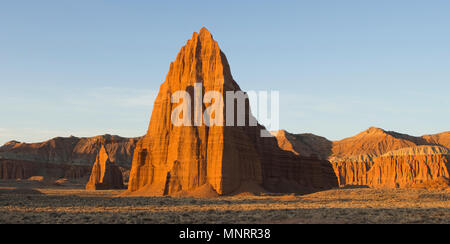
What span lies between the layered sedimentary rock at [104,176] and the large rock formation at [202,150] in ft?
141

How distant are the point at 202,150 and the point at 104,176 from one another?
54148mm

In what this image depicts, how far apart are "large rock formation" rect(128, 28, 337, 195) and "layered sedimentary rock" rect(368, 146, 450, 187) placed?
334ft

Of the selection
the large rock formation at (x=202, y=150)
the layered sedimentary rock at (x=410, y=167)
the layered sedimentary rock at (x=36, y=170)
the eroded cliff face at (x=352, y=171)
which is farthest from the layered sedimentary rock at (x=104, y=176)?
the eroded cliff face at (x=352, y=171)

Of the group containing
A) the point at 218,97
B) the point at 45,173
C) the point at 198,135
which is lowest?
the point at 45,173

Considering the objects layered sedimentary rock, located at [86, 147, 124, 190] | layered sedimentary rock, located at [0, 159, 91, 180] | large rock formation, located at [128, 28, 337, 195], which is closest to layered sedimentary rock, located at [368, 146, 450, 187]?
layered sedimentary rock, located at [86, 147, 124, 190]

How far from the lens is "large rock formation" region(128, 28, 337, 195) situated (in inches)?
2249

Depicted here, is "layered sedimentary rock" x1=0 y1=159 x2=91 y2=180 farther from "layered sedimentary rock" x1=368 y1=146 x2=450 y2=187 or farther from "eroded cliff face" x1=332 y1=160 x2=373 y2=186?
"layered sedimentary rock" x1=368 y1=146 x2=450 y2=187

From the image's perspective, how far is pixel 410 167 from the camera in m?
164

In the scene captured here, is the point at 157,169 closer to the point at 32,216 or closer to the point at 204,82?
the point at 204,82

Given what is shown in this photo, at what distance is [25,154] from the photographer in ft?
620

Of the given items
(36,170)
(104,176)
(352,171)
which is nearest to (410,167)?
(352,171)

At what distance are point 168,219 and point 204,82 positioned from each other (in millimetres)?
38340

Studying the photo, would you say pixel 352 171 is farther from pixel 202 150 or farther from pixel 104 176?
pixel 202 150
